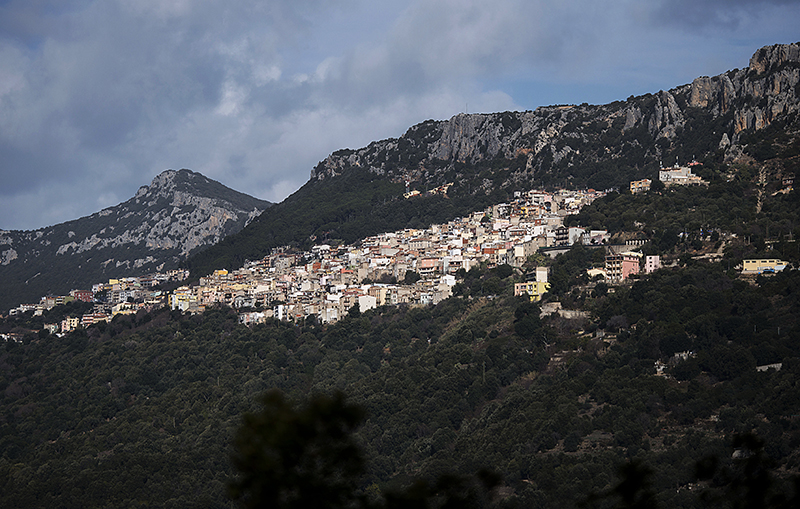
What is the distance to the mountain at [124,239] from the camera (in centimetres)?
15250

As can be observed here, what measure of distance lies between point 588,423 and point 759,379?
9.22m

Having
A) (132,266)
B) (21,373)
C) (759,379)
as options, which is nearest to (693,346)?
(759,379)

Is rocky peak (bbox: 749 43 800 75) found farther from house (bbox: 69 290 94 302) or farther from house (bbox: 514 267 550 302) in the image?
house (bbox: 69 290 94 302)

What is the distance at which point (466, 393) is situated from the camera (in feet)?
195

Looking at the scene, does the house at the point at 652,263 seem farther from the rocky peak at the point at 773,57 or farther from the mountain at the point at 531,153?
the rocky peak at the point at 773,57

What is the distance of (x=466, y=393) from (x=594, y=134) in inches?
2675

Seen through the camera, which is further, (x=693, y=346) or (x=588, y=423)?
(x=693, y=346)

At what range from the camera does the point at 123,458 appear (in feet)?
195

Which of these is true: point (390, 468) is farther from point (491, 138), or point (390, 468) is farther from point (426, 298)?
point (491, 138)

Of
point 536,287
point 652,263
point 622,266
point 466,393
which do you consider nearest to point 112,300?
point 536,287

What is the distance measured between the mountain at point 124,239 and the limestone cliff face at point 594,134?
1048 inches

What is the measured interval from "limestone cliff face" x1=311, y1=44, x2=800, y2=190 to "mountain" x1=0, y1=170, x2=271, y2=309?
1048 inches

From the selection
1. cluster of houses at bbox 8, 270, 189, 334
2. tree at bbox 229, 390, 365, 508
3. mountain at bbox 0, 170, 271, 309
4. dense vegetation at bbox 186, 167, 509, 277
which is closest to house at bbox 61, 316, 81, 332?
cluster of houses at bbox 8, 270, 189, 334

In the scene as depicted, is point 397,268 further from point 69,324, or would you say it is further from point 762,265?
point 762,265
